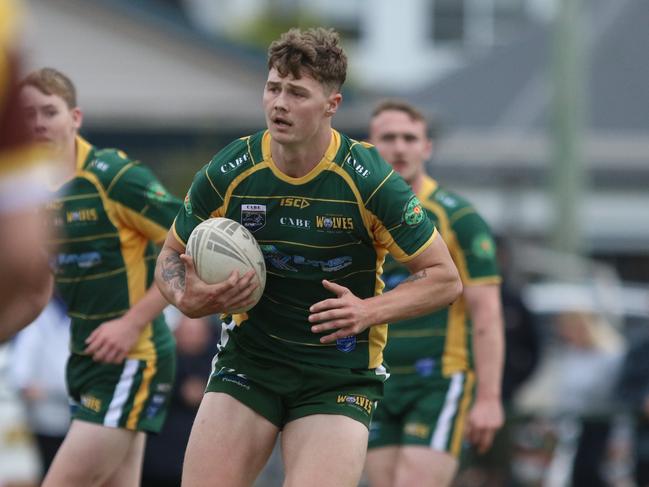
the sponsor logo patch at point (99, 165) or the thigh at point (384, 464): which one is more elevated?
the sponsor logo patch at point (99, 165)

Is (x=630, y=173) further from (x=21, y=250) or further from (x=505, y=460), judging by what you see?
(x=21, y=250)

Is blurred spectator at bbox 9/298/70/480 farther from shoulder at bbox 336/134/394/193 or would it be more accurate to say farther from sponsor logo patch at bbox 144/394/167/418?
shoulder at bbox 336/134/394/193

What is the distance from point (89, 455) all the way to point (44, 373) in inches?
158

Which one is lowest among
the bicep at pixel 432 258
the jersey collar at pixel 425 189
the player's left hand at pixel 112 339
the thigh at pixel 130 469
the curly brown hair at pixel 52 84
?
the thigh at pixel 130 469

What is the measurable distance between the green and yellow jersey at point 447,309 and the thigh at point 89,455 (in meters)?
1.70

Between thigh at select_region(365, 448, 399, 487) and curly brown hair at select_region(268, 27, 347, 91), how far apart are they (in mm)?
2804

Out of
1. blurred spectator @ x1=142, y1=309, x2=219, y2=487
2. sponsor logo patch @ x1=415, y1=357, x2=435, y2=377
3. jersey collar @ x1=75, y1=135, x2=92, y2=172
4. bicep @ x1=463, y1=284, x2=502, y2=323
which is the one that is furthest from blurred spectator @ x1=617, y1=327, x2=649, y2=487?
jersey collar @ x1=75, y1=135, x2=92, y2=172

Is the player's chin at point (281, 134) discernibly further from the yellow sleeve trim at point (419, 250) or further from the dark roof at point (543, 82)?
the dark roof at point (543, 82)

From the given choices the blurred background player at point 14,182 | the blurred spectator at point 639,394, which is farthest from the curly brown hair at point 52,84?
the blurred spectator at point 639,394

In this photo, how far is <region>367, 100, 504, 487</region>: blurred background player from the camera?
801 cm

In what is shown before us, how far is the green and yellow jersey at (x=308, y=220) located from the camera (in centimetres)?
606

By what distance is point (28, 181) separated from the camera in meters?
3.21

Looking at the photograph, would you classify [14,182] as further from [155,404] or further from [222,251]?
[155,404]

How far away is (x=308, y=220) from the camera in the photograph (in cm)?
608
